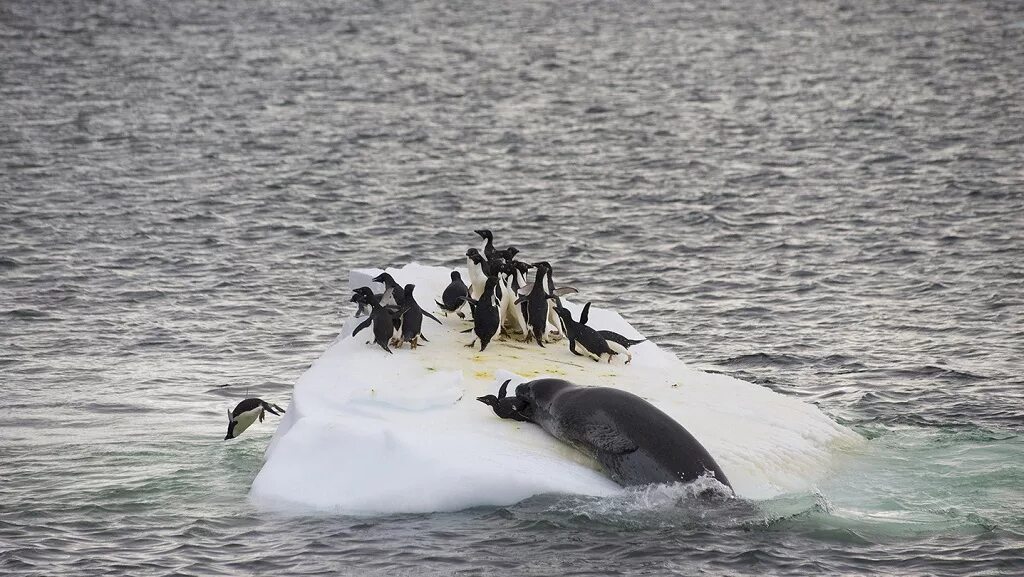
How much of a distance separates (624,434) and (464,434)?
1.41m

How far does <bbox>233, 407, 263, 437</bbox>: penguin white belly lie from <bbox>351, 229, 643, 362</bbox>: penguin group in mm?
1456

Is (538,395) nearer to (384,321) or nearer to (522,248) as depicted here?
(384,321)

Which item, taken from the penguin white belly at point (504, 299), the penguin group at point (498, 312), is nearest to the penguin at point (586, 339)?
Result: the penguin group at point (498, 312)

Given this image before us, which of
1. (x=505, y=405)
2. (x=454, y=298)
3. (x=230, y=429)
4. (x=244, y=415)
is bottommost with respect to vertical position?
(x=230, y=429)

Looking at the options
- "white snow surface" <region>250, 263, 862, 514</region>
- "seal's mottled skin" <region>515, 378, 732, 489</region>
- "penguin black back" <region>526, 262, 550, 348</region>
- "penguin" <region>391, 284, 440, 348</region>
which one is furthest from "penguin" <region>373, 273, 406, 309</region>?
"seal's mottled skin" <region>515, 378, 732, 489</region>

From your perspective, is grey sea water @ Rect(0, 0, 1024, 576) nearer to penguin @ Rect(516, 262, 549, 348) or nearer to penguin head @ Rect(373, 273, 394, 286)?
penguin head @ Rect(373, 273, 394, 286)

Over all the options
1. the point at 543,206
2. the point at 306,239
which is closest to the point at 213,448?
the point at 306,239

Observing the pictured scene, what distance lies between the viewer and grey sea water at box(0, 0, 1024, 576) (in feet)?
38.1

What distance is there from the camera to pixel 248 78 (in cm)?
4825

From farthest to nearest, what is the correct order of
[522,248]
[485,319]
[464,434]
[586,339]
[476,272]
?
[522,248] < [476,272] < [586,339] < [485,319] < [464,434]

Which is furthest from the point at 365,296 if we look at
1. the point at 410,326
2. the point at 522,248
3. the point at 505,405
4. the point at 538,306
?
the point at 522,248

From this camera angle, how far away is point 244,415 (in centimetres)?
1471

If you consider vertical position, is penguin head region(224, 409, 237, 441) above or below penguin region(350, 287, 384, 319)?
below

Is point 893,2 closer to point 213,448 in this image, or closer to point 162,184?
point 162,184
